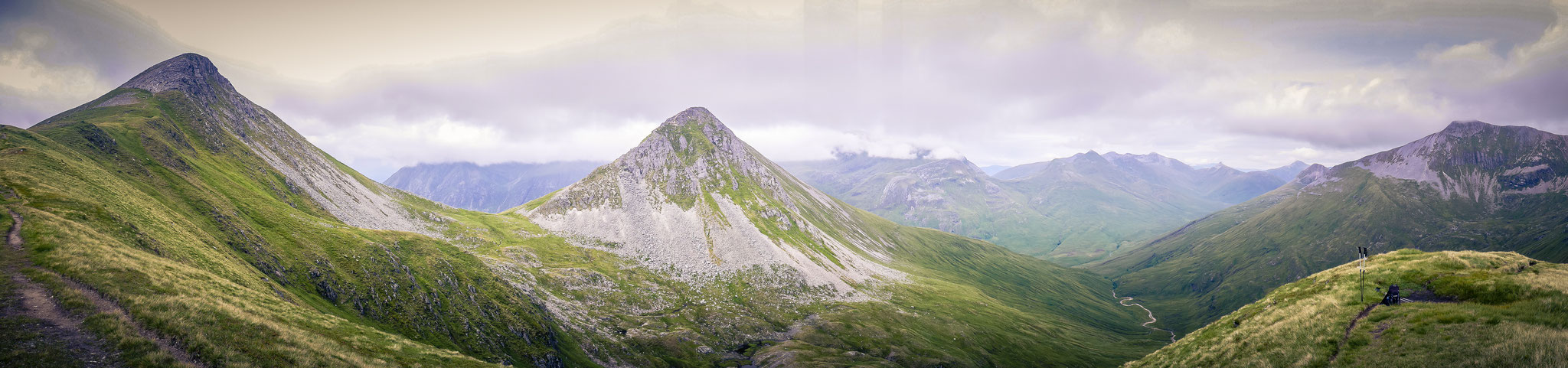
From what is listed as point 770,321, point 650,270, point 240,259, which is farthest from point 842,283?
point 240,259

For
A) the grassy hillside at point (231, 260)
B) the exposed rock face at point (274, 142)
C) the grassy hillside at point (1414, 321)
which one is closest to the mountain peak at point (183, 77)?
the exposed rock face at point (274, 142)

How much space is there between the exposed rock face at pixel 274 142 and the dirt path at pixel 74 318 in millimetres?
105355

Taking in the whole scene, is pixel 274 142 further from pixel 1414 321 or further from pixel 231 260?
pixel 1414 321

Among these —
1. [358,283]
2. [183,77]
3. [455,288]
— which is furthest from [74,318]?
[183,77]

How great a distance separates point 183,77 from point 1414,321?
236399 mm

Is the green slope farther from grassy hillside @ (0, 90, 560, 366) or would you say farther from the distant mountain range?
the distant mountain range

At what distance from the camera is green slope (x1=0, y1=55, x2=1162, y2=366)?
3516 cm

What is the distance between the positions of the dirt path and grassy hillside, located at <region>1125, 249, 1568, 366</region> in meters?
66.5

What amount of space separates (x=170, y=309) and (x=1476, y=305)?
82.5 meters

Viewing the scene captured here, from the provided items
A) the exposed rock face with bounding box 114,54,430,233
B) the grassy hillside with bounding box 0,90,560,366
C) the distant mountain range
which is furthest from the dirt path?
the exposed rock face with bounding box 114,54,430,233

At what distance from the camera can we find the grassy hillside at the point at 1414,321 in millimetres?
A: 24203

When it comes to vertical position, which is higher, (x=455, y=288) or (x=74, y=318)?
(x=74, y=318)

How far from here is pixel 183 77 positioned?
134250 mm

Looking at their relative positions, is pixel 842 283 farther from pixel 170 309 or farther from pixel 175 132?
pixel 175 132
